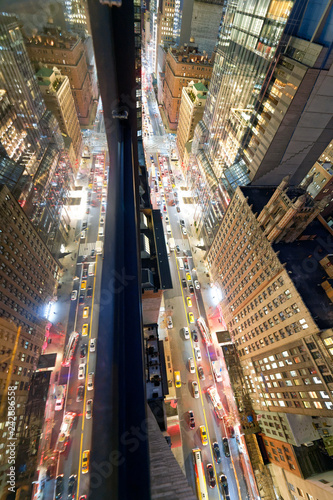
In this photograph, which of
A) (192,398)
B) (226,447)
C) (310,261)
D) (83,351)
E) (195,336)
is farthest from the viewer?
(195,336)

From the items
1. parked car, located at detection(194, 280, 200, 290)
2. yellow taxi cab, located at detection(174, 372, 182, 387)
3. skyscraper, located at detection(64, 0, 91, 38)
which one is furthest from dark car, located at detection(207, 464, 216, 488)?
skyscraper, located at detection(64, 0, 91, 38)

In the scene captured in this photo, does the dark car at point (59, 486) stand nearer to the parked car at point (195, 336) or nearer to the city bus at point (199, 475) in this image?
the city bus at point (199, 475)

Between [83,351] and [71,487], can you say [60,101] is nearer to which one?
[83,351]

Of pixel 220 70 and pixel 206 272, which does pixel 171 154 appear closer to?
pixel 220 70

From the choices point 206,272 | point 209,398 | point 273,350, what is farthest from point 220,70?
point 209,398

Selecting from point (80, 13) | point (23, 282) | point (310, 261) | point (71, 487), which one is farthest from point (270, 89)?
point (71, 487)

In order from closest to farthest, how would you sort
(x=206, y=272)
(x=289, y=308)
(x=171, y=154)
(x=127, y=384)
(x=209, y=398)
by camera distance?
1. (x=127, y=384)
2. (x=289, y=308)
3. (x=209, y=398)
4. (x=206, y=272)
5. (x=171, y=154)

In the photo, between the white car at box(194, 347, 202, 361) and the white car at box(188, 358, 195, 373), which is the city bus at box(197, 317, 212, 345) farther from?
the white car at box(188, 358, 195, 373)
